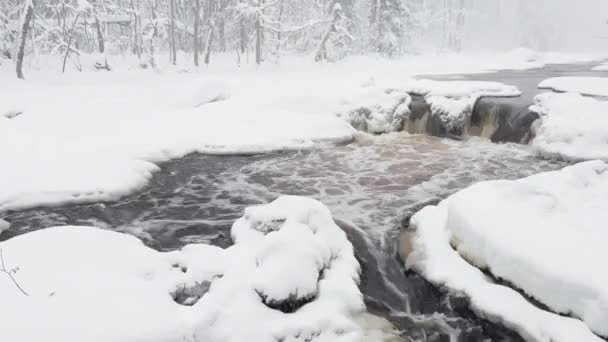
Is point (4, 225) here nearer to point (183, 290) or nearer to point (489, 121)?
point (183, 290)

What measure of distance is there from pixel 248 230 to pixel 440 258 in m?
2.21

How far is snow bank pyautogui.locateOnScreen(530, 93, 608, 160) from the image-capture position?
29.9 feet

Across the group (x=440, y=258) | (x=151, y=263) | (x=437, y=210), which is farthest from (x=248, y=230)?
(x=437, y=210)

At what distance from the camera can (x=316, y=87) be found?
15469 millimetres

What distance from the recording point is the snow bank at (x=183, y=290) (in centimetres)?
343

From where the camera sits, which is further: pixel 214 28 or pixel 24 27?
pixel 214 28

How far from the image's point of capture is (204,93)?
13844mm

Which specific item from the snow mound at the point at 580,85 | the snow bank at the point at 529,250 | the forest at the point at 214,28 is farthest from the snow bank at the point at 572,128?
the forest at the point at 214,28

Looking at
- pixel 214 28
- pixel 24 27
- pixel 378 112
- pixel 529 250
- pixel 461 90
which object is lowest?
pixel 529 250

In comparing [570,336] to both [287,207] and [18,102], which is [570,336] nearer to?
[287,207]

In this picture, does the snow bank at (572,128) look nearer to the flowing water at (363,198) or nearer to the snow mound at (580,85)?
the flowing water at (363,198)

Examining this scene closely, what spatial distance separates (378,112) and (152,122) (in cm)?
612

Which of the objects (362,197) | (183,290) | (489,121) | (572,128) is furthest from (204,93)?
(183,290)

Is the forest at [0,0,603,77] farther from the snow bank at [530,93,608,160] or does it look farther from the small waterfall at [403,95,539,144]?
the snow bank at [530,93,608,160]
